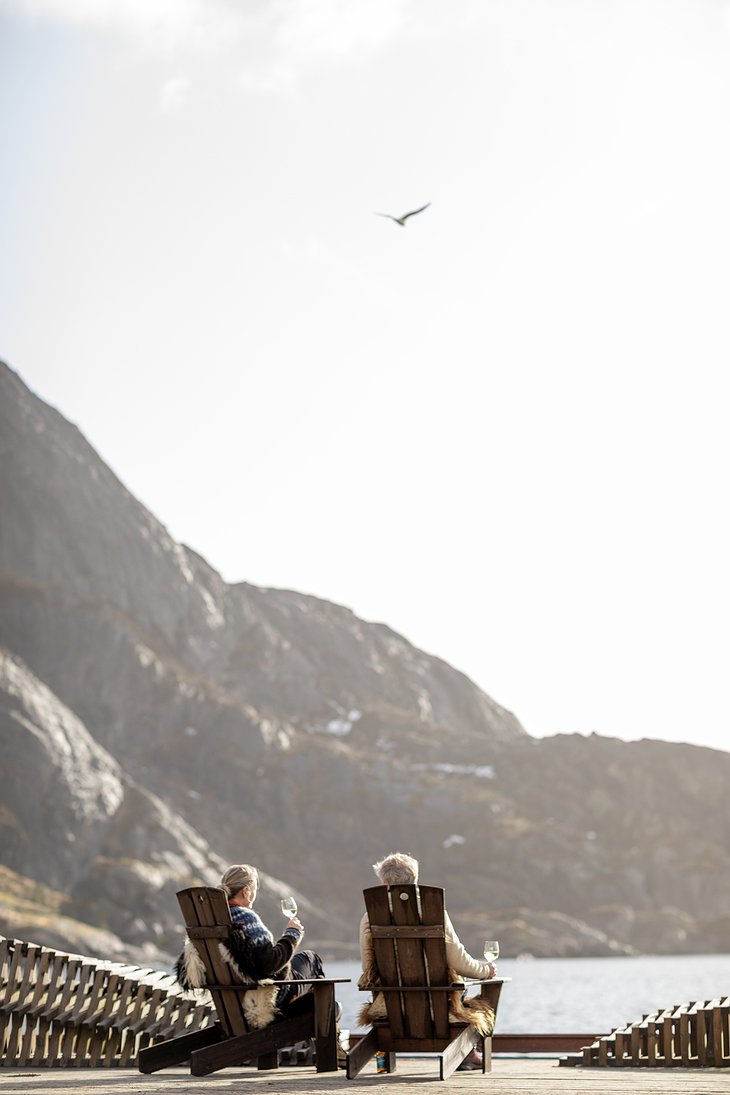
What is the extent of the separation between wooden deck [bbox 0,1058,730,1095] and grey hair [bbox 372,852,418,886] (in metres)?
1.57

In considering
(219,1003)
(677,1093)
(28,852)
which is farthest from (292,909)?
(28,852)

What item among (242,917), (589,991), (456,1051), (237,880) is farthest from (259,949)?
(589,991)

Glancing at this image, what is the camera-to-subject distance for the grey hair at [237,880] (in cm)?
1167

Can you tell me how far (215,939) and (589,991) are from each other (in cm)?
11073

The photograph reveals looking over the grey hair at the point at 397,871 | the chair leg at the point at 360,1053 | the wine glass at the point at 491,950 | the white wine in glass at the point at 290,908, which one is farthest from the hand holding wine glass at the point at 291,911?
the wine glass at the point at 491,950

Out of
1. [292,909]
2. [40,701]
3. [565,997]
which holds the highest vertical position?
[40,701]

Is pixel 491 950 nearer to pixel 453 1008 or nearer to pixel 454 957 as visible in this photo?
pixel 453 1008

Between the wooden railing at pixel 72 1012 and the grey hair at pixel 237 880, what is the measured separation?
3.77 m

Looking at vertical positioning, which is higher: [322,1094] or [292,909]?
[292,909]

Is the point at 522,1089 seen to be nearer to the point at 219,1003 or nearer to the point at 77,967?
the point at 219,1003

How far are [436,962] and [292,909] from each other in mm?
1528

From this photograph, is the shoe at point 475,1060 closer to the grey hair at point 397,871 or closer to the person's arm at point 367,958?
the person's arm at point 367,958

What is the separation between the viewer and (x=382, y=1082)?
34.9 feet

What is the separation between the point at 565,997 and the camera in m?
102
